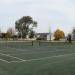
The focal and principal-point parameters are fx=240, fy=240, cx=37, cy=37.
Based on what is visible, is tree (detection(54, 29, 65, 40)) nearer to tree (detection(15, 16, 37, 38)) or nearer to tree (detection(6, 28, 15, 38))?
tree (detection(15, 16, 37, 38))

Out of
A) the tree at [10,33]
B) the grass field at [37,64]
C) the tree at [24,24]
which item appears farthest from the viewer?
the tree at [10,33]

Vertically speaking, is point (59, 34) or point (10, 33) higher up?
point (10, 33)

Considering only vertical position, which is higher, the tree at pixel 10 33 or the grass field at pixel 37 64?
the tree at pixel 10 33

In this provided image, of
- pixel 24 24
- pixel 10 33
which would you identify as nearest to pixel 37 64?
pixel 24 24

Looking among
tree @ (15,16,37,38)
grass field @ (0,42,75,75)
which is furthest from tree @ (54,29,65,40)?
grass field @ (0,42,75,75)

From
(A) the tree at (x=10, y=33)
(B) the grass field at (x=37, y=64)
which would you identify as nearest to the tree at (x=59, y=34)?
(A) the tree at (x=10, y=33)

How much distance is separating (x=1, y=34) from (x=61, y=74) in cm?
12309

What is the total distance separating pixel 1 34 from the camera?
133 meters

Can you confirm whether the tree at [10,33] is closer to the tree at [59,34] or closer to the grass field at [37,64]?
the tree at [59,34]

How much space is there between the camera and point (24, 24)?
4459 inches

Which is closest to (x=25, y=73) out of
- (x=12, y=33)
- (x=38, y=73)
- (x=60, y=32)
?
(x=38, y=73)

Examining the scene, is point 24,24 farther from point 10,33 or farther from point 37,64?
point 37,64

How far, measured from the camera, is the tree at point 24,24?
11138 centimetres

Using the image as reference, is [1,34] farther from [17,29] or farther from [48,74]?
[48,74]
